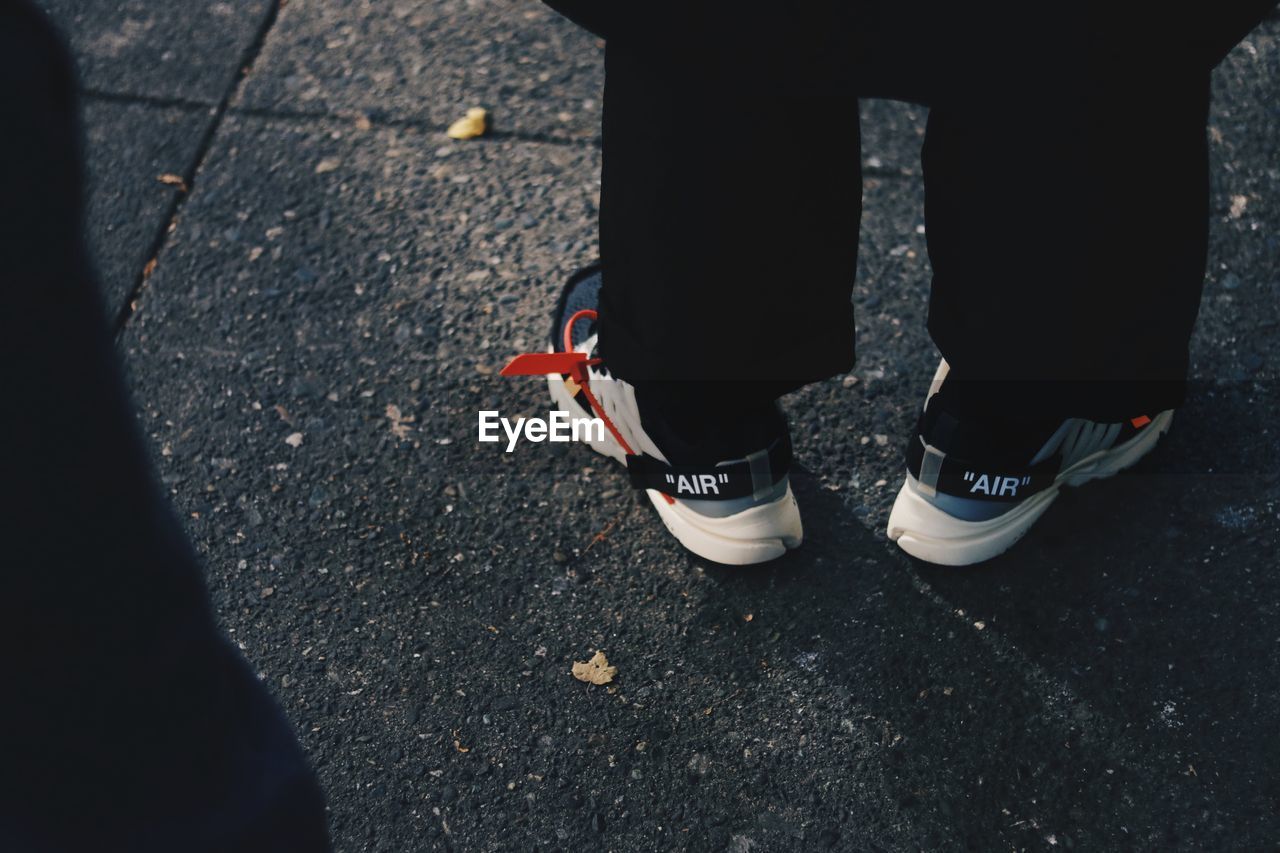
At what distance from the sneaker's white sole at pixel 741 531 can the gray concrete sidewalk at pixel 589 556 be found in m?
0.05

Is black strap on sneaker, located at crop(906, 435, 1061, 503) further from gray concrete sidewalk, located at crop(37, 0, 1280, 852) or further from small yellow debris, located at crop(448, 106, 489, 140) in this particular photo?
small yellow debris, located at crop(448, 106, 489, 140)

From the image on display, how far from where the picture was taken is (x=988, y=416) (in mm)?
1580

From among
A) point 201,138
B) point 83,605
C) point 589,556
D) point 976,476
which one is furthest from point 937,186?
point 201,138

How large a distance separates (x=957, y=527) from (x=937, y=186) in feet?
2.13

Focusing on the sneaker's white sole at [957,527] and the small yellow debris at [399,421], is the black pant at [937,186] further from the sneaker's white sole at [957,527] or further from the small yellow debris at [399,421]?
the small yellow debris at [399,421]

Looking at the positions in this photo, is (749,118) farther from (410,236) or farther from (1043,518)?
(410,236)

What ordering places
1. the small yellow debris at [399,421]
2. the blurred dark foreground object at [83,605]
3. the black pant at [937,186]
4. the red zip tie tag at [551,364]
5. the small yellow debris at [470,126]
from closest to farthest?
the blurred dark foreground object at [83,605] < the black pant at [937,186] < the red zip tie tag at [551,364] < the small yellow debris at [399,421] < the small yellow debris at [470,126]

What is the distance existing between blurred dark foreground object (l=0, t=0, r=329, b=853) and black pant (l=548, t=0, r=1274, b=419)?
634 mm

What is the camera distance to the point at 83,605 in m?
0.75

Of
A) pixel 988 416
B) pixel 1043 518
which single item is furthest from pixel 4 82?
pixel 1043 518

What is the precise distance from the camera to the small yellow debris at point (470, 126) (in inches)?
100

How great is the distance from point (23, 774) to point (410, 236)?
1725 millimetres

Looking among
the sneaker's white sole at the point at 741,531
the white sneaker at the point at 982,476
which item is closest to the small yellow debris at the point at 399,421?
the sneaker's white sole at the point at 741,531

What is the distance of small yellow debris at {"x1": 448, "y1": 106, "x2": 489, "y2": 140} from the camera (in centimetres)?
254
